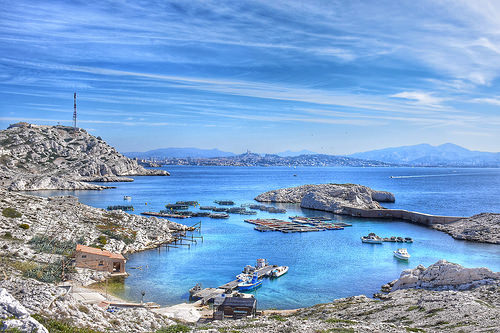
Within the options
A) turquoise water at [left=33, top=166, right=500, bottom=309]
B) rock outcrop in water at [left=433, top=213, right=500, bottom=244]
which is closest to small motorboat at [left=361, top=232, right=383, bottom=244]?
turquoise water at [left=33, top=166, right=500, bottom=309]

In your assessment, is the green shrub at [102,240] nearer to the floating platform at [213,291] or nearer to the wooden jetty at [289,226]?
the floating platform at [213,291]

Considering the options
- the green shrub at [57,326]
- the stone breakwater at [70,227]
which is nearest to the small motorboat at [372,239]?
the stone breakwater at [70,227]

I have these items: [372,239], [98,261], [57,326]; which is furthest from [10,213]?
[372,239]

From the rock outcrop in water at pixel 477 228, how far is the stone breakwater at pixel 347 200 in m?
4.68

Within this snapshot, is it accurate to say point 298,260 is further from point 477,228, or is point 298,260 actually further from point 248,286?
point 477,228

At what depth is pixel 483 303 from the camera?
20359mm

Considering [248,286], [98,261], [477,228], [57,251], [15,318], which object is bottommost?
[248,286]

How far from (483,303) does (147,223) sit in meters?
41.9

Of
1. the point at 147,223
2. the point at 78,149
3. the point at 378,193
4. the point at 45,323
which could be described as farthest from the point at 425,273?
the point at 78,149

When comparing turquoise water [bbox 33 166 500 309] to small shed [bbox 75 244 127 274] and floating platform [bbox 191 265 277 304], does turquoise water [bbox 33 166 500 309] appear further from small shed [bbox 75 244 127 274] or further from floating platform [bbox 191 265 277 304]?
small shed [bbox 75 244 127 274]

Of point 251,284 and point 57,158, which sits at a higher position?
point 57,158

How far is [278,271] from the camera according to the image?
37219mm

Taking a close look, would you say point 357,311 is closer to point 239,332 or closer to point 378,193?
point 239,332

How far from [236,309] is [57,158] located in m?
157
